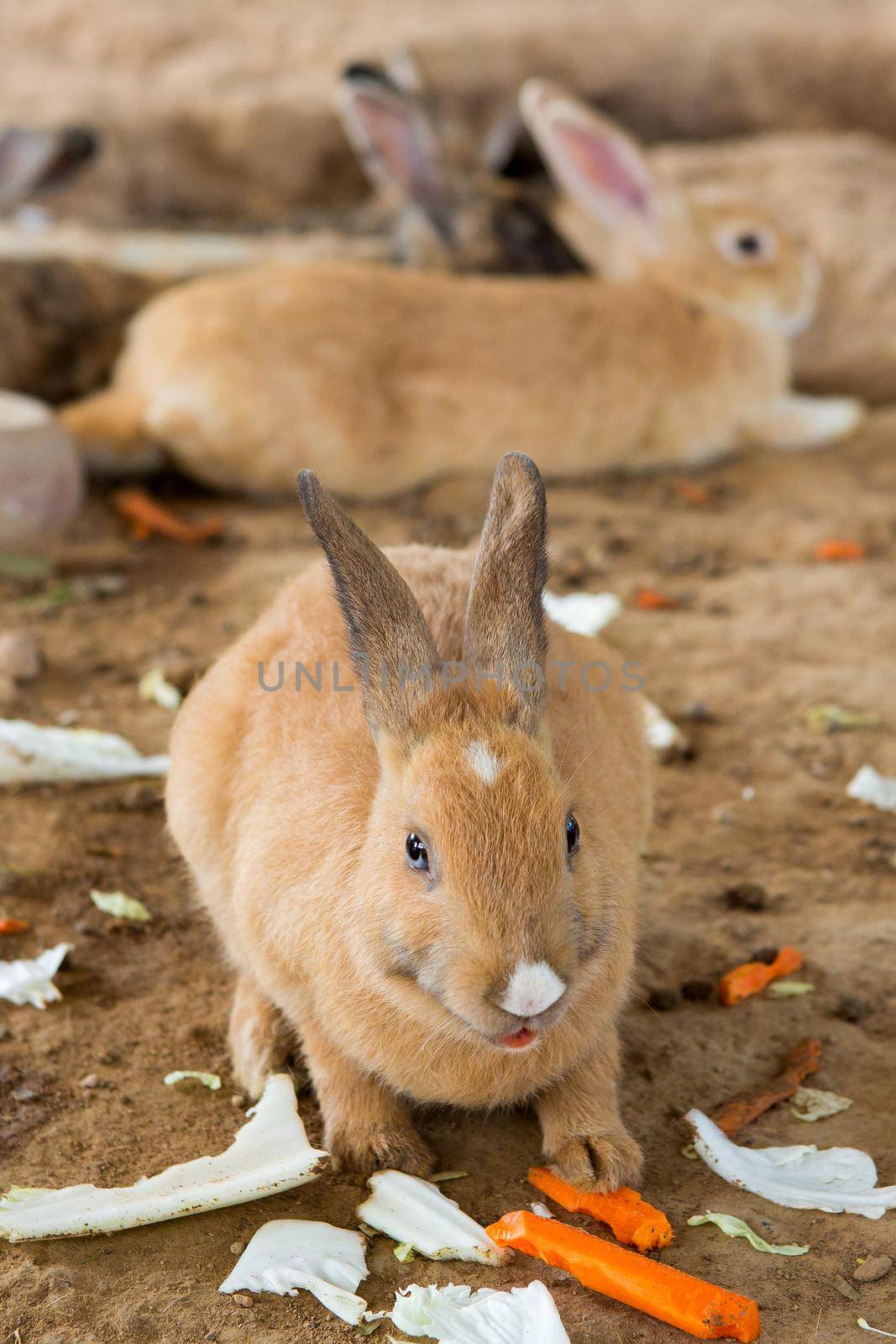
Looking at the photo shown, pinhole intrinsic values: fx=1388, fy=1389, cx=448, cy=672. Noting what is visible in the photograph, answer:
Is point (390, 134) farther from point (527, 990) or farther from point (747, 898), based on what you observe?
point (527, 990)

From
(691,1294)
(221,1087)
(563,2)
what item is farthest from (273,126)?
(691,1294)

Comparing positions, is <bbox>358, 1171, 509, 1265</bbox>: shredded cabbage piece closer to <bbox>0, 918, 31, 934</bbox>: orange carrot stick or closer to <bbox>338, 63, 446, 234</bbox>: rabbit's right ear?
<bbox>0, 918, 31, 934</bbox>: orange carrot stick

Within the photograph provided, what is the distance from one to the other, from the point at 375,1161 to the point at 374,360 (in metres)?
4.54

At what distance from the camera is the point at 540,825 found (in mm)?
2396

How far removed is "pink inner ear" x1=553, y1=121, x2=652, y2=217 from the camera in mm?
7547

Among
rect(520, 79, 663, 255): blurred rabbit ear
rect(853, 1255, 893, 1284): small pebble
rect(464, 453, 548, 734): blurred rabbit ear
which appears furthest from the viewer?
rect(520, 79, 663, 255): blurred rabbit ear

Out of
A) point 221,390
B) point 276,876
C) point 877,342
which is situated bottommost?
point 877,342

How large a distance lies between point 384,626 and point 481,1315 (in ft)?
4.04

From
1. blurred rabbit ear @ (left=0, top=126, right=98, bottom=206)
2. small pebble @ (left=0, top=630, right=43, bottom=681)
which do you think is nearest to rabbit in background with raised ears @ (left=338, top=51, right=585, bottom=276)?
blurred rabbit ear @ (left=0, top=126, right=98, bottom=206)

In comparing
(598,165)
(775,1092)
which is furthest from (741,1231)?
(598,165)

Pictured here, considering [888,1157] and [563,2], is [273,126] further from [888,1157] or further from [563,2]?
[888,1157]

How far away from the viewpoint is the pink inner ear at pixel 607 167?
7547 millimetres

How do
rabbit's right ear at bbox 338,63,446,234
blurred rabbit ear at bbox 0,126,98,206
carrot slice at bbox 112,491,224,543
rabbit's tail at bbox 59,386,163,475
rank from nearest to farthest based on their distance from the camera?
1. carrot slice at bbox 112,491,224,543
2. rabbit's tail at bbox 59,386,163,475
3. rabbit's right ear at bbox 338,63,446,234
4. blurred rabbit ear at bbox 0,126,98,206

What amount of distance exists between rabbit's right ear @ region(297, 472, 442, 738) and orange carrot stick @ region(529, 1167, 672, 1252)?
96 centimetres
